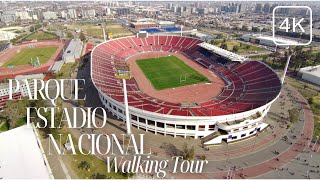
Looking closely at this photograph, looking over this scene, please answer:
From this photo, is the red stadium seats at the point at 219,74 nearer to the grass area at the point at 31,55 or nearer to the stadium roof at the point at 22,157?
the stadium roof at the point at 22,157

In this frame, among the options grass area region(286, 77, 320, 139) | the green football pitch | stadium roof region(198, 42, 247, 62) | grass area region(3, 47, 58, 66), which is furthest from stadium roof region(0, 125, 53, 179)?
grass area region(3, 47, 58, 66)

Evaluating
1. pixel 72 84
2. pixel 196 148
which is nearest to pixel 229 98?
pixel 196 148

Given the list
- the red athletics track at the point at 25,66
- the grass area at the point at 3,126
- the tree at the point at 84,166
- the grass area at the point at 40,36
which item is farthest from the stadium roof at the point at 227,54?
the grass area at the point at 40,36

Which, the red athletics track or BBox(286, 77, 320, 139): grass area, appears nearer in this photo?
BBox(286, 77, 320, 139): grass area

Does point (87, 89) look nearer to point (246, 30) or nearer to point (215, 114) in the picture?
point (215, 114)

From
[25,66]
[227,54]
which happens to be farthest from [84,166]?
[25,66]

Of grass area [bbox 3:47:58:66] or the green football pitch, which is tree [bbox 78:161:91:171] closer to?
the green football pitch
